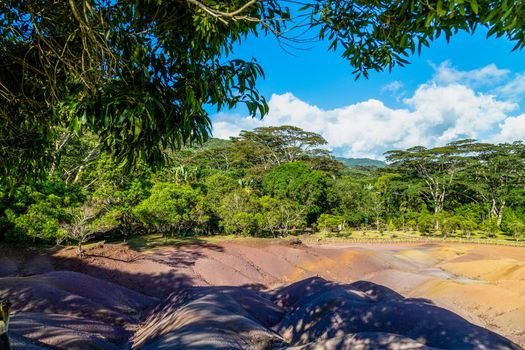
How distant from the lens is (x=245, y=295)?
938 cm

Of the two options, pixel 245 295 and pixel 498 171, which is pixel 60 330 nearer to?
pixel 245 295

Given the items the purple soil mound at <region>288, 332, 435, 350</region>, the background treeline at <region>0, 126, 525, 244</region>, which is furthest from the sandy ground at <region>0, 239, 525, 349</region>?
the background treeline at <region>0, 126, 525, 244</region>

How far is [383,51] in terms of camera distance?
254 cm

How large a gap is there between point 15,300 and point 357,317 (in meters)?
8.45

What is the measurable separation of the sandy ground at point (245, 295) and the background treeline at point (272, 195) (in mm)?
2538

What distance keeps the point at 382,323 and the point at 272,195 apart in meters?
28.7

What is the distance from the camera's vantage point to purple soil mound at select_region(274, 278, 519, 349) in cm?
590

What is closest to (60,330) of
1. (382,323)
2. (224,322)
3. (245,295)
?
(224,322)

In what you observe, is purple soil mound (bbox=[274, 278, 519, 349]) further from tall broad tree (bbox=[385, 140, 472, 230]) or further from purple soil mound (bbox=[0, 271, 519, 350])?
tall broad tree (bbox=[385, 140, 472, 230])

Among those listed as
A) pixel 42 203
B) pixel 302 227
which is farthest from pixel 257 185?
pixel 42 203

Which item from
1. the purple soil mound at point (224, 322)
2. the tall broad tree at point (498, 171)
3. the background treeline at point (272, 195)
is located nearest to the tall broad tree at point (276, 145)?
the background treeline at point (272, 195)

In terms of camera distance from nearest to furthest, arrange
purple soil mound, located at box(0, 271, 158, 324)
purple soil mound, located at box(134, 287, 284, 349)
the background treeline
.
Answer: purple soil mound, located at box(134, 287, 284, 349)
purple soil mound, located at box(0, 271, 158, 324)
the background treeline

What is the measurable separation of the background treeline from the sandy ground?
2538mm

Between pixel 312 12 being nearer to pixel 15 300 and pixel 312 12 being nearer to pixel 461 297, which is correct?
pixel 15 300
